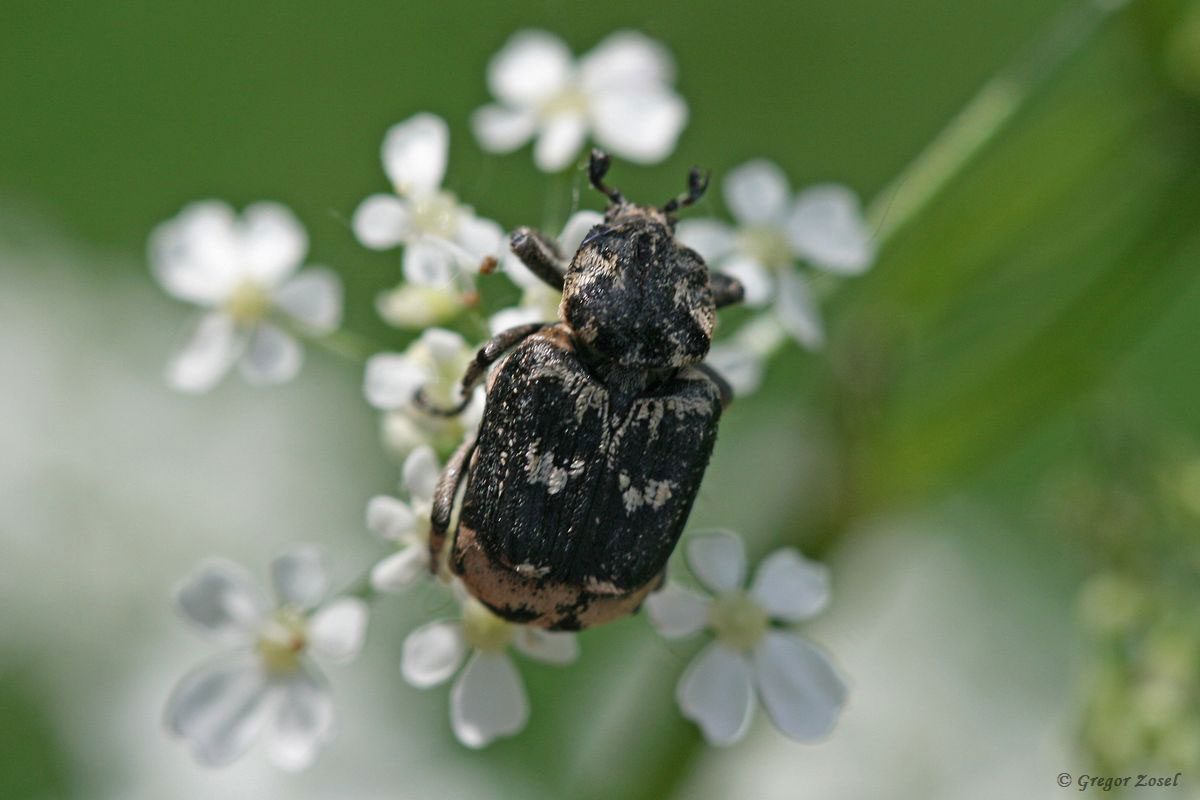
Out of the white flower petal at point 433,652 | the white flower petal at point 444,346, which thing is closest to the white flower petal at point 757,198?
the white flower petal at point 444,346

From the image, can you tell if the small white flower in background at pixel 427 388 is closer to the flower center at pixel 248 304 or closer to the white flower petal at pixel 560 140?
the flower center at pixel 248 304

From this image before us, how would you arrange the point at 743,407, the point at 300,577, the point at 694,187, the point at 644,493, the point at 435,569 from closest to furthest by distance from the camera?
the point at 644,493
the point at 435,569
the point at 300,577
the point at 694,187
the point at 743,407

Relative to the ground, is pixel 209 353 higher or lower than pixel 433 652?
higher

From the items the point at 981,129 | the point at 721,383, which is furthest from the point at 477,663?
the point at 981,129

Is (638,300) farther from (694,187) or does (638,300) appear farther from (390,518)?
(390,518)

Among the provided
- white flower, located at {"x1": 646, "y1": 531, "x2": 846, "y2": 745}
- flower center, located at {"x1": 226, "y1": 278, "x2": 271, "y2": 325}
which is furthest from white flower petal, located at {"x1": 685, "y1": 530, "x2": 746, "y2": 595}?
flower center, located at {"x1": 226, "y1": 278, "x2": 271, "y2": 325}

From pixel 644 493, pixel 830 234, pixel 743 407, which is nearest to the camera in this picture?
pixel 644 493

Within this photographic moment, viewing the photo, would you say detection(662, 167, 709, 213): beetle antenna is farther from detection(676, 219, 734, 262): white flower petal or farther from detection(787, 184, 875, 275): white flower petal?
detection(787, 184, 875, 275): white flower petal
